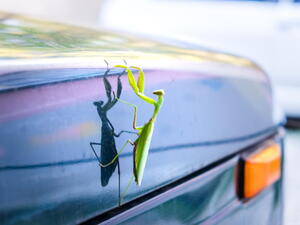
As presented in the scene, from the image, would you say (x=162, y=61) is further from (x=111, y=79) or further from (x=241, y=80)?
(x=241, y=80)

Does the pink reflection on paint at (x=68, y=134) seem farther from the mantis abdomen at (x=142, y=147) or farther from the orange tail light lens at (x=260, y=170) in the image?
the orange tail light lens at (x=260, y=170)

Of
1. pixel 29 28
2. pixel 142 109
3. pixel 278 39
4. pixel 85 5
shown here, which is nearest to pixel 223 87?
pixel 142 109

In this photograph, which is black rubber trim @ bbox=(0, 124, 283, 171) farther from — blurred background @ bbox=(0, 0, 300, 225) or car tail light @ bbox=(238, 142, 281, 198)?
blurred background @ bbox=(0, 0, 300, 225)

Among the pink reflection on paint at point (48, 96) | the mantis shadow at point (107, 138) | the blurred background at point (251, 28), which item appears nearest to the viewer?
the pink reflection on paint at point (48, 96)

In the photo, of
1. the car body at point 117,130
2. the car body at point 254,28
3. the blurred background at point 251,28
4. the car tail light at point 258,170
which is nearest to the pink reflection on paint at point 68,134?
the car body at point 117,130

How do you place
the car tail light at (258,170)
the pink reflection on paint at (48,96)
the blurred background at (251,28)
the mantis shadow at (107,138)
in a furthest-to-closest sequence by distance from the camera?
the blurred background at (251,28)
the car tail light at (258,170)
the mantis shadow at (107,138)
the pink reflection on paint at (48,96)

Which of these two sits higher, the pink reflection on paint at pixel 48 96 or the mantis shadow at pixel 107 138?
the pink reflection on paint at pixel 48 96

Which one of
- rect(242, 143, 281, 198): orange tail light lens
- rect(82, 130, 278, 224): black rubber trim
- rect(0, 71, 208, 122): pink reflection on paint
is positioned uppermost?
rect(0, 71, 208, 122): pink reflection on paint

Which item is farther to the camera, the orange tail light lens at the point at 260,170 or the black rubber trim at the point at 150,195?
the orange tail light lens at the point at 260,170

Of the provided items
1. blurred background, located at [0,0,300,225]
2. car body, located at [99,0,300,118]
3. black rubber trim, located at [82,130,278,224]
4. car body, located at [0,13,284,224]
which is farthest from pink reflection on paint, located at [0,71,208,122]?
car body, located at [99,0,300,118]
